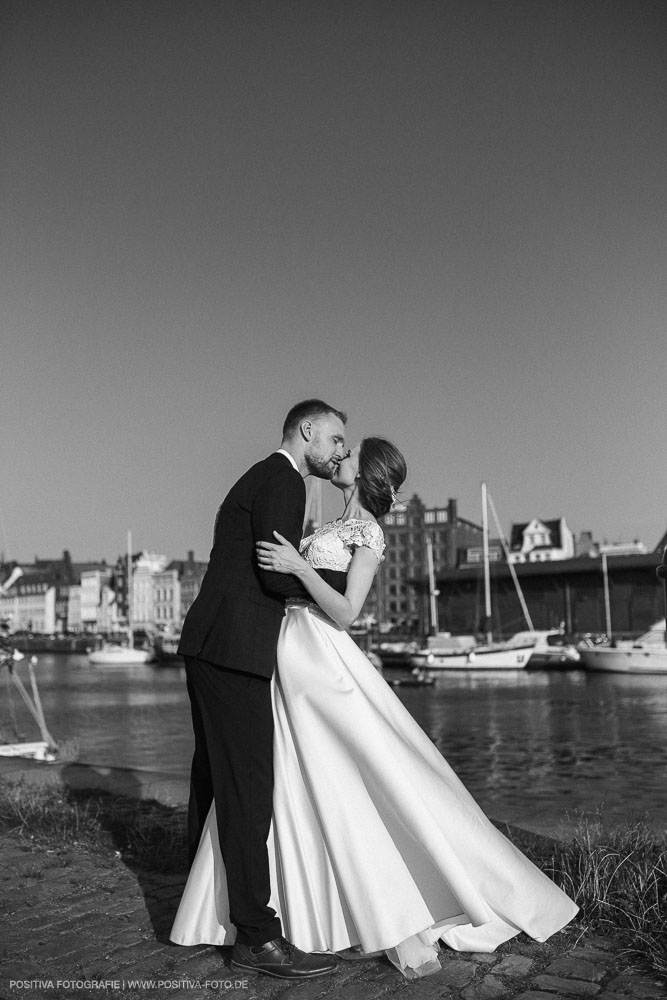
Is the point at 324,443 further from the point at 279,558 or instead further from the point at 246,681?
the point at 246,681

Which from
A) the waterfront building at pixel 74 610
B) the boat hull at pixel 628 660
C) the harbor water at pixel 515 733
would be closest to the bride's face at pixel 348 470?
the harbor water at pixel 515 733

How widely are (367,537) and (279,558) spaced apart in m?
0.48

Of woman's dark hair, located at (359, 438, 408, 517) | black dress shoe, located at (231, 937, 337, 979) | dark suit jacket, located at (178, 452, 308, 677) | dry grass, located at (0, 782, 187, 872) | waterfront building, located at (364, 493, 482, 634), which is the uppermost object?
waterfront building, located at (364, 493, 482, 634)

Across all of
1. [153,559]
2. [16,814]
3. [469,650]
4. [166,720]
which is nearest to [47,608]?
[153,559]

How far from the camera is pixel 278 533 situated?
3264 mm

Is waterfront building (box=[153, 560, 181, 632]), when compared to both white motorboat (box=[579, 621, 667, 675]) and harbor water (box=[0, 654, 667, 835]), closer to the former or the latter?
harbor water (box=[0, 654, 667, 835])

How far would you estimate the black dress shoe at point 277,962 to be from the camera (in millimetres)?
3080

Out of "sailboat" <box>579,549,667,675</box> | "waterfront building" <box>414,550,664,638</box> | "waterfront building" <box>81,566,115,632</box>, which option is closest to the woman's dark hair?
"sailboat" <box>579,549,667,675</box>

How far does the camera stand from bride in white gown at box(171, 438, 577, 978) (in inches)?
123

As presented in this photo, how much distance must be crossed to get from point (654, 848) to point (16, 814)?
3.57 metres

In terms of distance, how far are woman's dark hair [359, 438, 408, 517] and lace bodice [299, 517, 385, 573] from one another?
118mm

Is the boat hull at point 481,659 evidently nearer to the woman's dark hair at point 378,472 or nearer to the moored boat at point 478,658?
the moored boat at point 478,658

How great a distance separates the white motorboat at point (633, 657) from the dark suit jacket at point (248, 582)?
40.0 m

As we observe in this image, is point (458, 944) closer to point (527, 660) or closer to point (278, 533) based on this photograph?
point (278, 533)
